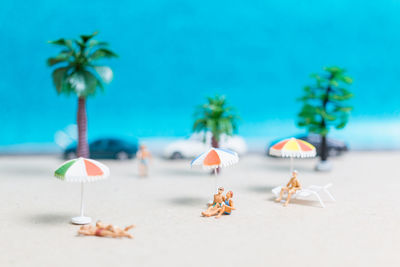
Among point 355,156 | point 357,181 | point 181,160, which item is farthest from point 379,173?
point 181,160

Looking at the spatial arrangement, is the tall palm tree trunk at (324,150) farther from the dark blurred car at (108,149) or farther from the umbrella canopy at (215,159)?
the dark blurred car at (108,149)

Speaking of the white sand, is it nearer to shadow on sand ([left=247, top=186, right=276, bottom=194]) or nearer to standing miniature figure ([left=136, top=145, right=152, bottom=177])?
shadow on sand ([left=247, top=186, right=276, bottom=194])

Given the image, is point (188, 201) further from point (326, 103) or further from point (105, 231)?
point (326, 103)

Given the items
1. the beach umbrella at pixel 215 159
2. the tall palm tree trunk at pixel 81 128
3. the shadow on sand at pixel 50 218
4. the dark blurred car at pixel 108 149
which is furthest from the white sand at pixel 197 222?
the dark blurred car at pixel 108 149

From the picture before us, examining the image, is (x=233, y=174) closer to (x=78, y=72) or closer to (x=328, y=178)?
(x=328, y=178)

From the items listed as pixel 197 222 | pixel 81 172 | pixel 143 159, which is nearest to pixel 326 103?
pixel 143 159
